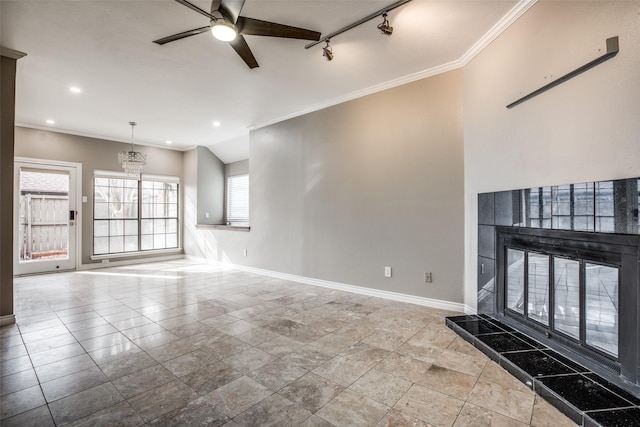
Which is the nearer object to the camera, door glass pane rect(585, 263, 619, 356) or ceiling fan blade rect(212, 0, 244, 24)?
door glass pane rect(585, 263, 619, 356)

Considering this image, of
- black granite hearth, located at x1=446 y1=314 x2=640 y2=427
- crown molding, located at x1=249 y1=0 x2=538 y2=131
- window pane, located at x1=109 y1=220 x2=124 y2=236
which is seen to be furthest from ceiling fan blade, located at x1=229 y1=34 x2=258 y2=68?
window pane, located at x1=109 y1=220 x2=124 y2=236

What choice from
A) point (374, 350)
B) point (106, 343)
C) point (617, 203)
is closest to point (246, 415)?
point (374, 350)

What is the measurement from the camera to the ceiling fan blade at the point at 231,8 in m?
1.95

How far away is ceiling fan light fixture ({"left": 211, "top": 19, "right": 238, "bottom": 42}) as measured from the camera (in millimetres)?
2098

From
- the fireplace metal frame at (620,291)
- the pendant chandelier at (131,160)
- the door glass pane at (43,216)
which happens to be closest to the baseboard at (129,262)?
the door glass pane at (43,216)

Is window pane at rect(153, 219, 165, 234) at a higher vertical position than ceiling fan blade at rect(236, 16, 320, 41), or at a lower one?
lower

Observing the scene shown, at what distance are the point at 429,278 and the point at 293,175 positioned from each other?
262cm

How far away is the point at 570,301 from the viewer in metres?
2.06

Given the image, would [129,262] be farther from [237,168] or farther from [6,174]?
[6,174]

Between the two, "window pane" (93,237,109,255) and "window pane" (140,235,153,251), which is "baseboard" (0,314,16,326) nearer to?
"window pane" (93,237,109,255)

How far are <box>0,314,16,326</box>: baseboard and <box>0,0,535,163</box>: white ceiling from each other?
2703 mm

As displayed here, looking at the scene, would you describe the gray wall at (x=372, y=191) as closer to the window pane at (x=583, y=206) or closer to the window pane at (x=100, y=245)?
the window pane at (x=583, y=206)

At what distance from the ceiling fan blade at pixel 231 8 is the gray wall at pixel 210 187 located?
5376 mm

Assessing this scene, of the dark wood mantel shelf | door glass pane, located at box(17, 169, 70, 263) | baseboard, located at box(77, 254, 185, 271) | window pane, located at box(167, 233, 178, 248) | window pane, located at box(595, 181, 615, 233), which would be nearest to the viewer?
window pane, located at box(595, 181, 615, 233)
